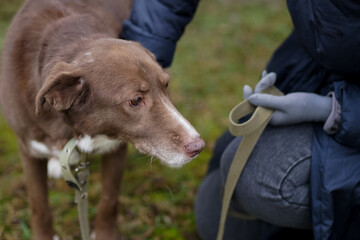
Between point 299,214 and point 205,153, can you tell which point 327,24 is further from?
point 205,153

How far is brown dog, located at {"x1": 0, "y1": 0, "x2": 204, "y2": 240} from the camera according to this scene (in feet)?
7.27

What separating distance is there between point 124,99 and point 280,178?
97cm

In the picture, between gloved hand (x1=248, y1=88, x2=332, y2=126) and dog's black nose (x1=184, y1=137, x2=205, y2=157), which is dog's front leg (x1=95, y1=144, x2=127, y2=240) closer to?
dog's black nose (x1=184, y1=137, x2=205, y2=157)

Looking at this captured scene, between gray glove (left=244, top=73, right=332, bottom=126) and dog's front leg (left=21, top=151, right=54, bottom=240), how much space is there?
1404 mm

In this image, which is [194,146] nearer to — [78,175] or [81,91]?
[81,91]

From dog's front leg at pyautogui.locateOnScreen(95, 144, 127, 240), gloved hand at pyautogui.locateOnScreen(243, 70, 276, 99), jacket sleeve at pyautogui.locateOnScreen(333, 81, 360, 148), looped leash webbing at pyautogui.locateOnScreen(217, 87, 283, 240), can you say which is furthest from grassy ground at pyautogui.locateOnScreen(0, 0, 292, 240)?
jacket sleeve at pyautogui.locateOnScreen(333, 81, 360, 148)

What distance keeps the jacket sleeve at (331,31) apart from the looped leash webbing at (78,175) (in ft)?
4.61

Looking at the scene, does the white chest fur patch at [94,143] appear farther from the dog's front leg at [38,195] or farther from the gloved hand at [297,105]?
the gloved hand at [297,105]

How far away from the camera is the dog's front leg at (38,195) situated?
2883 mm

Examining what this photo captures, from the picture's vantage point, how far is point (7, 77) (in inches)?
104

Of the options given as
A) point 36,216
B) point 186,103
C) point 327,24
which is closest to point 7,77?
point 36,216

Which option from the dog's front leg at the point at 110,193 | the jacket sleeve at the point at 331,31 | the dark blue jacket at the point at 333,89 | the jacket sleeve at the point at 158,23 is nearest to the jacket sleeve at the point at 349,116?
the dark blue jacket at the point at 333,89

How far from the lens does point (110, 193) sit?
120 inches

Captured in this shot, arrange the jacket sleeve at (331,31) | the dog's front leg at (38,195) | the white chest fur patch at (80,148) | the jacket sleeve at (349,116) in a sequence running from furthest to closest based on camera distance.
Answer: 1. the dog's front leg at (38,195)
2. the white chest fur patch at (80,148)
3. the jacket sleeve at (349,116)
4. the jacket sleeve at (331,31)
